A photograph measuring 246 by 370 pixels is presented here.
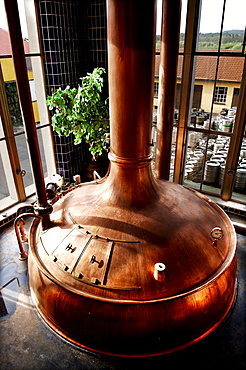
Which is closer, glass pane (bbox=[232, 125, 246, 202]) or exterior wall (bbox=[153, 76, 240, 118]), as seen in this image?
exterior wall (bbox=[153, 76, 240, 118])

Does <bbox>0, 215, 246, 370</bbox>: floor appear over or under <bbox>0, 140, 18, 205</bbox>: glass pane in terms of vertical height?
under

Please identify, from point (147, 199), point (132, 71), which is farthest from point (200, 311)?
point (132, 71)

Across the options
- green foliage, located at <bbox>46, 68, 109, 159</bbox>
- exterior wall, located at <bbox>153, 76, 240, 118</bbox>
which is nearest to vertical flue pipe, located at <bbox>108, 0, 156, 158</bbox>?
green foliage, located at <bbox>46, 68, 109, 159</bbox>

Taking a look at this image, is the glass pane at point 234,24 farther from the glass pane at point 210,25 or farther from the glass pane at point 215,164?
the glass pane at point 215,164

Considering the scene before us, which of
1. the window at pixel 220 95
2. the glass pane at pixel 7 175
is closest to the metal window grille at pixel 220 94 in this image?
the window at pixel 220 95

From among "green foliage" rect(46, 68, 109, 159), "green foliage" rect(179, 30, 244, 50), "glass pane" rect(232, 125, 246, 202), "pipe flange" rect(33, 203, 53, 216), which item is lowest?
"glass pane" rect(232, 125, 246, 202)

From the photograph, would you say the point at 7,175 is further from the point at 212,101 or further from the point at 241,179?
the point at 241,179

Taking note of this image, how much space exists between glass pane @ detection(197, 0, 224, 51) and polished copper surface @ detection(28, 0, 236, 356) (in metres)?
3.71

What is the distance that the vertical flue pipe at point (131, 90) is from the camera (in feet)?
10.2

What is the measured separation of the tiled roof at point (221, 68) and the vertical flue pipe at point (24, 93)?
4554mm

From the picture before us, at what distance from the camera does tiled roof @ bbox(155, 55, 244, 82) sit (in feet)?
20.2

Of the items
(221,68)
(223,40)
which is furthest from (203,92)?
(223,40)

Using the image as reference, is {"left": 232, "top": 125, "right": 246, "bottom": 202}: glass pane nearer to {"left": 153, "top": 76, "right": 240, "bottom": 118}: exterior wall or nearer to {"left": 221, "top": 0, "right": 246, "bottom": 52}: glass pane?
{"left": 153, "top": 76, "right": 240, "bottom": 118}: exterior wall

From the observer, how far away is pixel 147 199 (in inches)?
154
